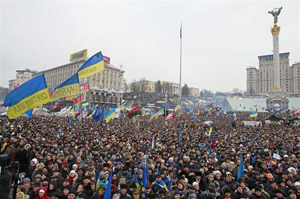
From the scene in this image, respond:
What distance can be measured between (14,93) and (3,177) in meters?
5.02

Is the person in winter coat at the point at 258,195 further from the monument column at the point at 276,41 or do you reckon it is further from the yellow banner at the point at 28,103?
the monument column at the point at 276,41

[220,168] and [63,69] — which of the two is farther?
[63,69]

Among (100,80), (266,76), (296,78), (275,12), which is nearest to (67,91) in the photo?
(275,12)

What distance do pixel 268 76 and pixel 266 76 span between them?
3.28 feet

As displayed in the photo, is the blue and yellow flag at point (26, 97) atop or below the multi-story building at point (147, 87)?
below

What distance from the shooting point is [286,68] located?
364 ft

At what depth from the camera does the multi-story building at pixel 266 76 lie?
111m

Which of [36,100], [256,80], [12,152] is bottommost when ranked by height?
[12,152]

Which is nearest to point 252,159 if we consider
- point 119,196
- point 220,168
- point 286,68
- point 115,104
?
point 220,168

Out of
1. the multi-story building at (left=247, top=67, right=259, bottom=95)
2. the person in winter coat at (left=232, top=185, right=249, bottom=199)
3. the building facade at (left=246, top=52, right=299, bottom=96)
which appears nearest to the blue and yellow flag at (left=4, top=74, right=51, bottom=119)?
the person in winter coat at (left=232, top=185, right=249, bottom=199)

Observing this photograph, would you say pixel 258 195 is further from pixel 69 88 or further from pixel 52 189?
pixel 69 88

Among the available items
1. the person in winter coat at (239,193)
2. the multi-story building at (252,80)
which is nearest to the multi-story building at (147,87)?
the multi-story building at (252,80)

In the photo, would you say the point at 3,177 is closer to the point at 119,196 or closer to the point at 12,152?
the point at 119,196

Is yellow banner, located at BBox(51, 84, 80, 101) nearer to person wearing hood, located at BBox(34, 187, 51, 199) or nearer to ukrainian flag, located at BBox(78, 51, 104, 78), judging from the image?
ukrainian flag, located at BBox(78, 51, 104, 78)
